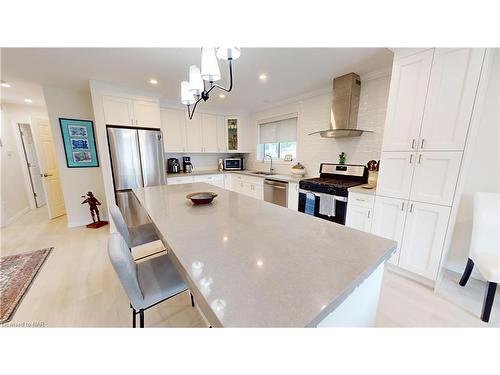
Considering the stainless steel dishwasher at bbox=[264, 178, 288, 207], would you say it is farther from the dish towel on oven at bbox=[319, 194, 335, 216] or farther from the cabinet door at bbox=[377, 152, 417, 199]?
the cabinet door at bbox=[377, 152, 417, 199]

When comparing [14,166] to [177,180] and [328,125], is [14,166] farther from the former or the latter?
[328,125]

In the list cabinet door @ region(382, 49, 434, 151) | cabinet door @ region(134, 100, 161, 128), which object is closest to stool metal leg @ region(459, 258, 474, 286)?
cabinet door @ region(382, 49, 434, 151)

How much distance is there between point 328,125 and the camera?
3117mm

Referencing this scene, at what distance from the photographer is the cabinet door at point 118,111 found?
2861mm

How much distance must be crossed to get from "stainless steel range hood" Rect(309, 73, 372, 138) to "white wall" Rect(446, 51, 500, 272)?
1101mm

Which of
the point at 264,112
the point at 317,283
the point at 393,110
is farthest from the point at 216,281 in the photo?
the point at 264,112

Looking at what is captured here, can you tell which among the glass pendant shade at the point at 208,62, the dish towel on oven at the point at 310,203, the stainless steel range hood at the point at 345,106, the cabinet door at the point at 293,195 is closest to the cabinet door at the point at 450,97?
the stainless steel range hood at the point at 345,106

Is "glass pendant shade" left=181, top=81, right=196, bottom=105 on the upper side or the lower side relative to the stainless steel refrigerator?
upper

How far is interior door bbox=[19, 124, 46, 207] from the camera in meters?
4.28

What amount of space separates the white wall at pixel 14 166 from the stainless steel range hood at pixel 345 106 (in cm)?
572

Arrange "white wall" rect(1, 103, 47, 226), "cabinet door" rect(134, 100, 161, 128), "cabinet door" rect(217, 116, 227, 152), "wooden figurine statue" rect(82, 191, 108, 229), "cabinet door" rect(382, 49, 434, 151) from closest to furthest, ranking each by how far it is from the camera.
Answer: "cabinet door" rect(382, 49, 434, 151)
"cabinet door" rect(134, 100, 161, 128)
"wooden figurine statue" rect(82, 191, 108, 229)
"white wall" rect(1, 103, 47, 226)
"cabinet door" rect(217, 116, 227, 152)

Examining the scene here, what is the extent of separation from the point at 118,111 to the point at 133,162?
0.82m

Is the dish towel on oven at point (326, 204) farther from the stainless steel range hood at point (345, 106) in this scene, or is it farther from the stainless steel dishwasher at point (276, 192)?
the stainless steel range hood at point (345, 106)
